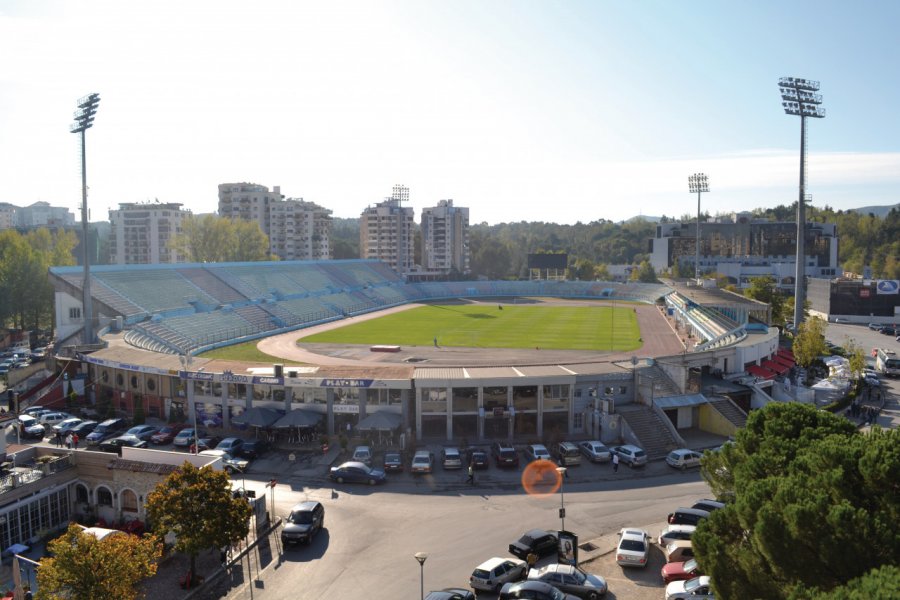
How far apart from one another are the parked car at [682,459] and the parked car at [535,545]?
1019 cm

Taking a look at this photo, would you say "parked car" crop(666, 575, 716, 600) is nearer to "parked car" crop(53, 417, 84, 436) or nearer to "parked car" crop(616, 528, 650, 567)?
"parked car" crop(616, 528, 650, 567)

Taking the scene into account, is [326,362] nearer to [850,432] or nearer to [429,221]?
[850,432]

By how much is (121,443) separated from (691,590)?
26253 mm

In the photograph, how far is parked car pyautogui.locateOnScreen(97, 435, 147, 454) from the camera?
104 feet

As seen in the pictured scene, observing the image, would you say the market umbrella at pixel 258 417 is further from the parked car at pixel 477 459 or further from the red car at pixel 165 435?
the parked car at pixel 477 459

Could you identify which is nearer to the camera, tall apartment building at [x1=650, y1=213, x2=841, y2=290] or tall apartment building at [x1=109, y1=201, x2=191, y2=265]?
tall apartment building at [x1=650, y1=213, x2=841, y2=290]

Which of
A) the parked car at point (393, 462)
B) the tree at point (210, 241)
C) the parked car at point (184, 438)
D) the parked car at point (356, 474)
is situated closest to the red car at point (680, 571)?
the parked car at point (356, 474)

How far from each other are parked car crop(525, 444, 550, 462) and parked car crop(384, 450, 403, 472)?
230 inches

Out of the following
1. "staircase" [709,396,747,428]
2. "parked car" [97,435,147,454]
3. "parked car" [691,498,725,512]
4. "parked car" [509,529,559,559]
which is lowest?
"parked car" [509,529,559,559]

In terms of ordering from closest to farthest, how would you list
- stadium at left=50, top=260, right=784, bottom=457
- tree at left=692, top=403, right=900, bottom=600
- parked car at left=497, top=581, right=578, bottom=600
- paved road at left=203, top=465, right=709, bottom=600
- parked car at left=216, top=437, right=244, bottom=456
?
1. tree at left=692, top=403, right=900, bottom=600
2. parked car at left=497, top=581, right=578, bottom=600
3. paved road at left=203, top=465, right=709, bottom=600
4. parked car at left=216, top=437, right=244, bottom=456
5. stadium at left=50, top=260, right=784, bottom=457

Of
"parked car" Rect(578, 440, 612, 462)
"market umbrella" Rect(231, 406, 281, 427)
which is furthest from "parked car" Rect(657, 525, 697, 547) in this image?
"market umbrella" Rect(231, 406, 281, 427)

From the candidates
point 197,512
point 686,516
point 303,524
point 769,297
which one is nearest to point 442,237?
point 769,297

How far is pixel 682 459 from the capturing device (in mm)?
29859

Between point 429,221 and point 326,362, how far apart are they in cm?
9833
